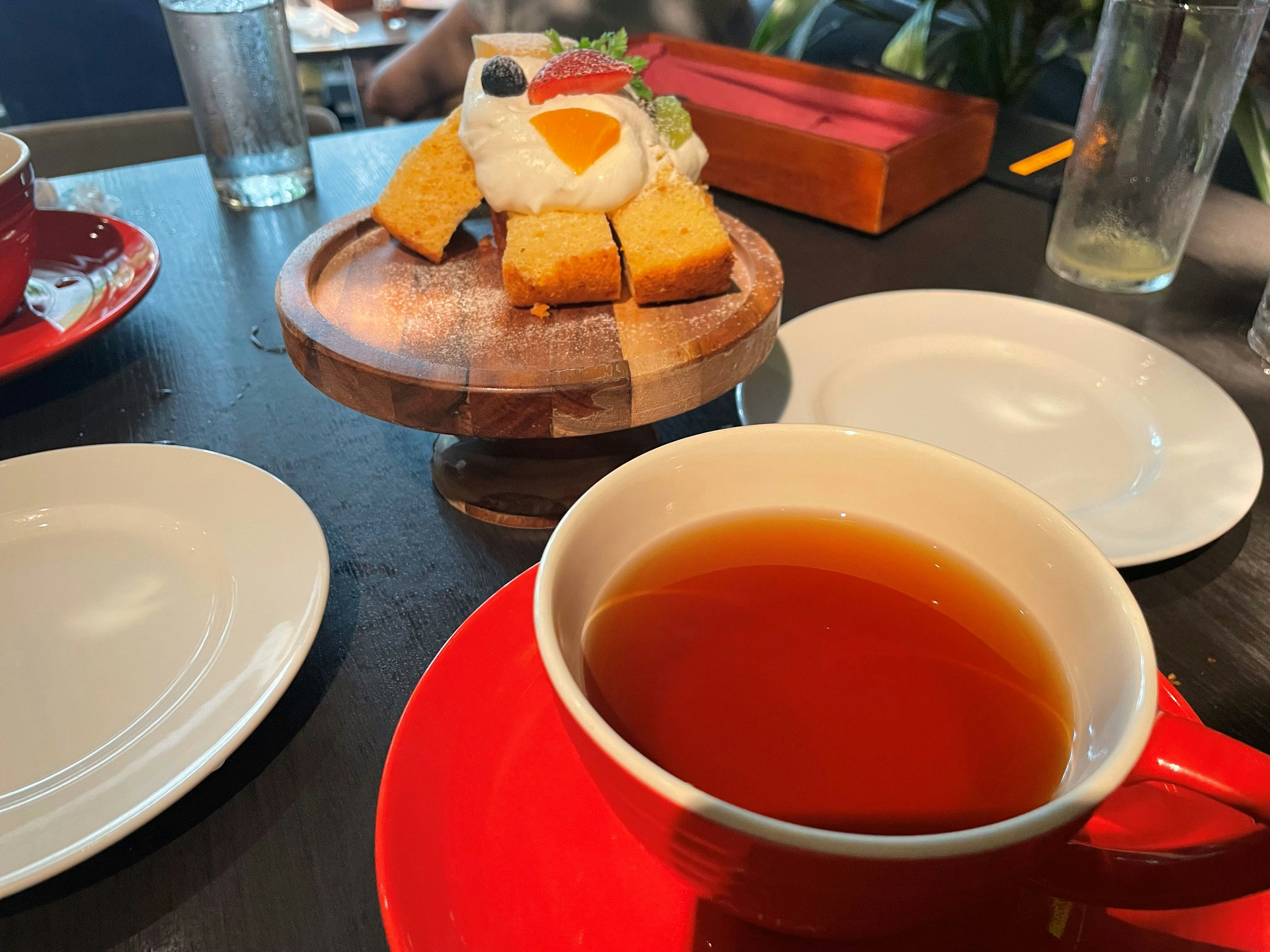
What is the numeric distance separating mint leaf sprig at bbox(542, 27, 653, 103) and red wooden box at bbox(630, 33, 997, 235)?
12.2 inches

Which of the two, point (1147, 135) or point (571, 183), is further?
point (1147, 135)

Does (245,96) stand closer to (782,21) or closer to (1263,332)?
(782,21)

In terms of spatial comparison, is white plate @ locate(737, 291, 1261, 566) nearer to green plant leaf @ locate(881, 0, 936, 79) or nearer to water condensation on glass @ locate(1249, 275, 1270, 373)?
water condensation on glass @ locate(1249, 275, 1270, 373)

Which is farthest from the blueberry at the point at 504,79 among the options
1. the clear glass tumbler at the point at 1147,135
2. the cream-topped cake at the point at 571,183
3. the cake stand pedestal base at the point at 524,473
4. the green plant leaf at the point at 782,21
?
the green plant leaf at the point at 782,21

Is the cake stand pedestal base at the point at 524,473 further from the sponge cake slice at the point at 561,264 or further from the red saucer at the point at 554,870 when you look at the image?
the red saucer at the point at 554,870

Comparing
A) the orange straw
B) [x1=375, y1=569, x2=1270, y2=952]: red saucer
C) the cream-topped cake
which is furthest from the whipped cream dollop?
the orange straw

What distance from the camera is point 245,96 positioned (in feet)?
3.67

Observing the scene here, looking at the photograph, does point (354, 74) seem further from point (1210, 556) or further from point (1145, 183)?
point (1210, 556)

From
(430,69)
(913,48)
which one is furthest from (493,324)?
(430,69)

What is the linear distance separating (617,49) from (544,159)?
188mm

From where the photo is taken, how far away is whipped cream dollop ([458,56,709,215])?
0.72 metres

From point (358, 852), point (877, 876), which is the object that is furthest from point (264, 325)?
point (877, 876)

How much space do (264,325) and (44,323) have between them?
7.5 inches

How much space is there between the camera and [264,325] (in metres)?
0.90
